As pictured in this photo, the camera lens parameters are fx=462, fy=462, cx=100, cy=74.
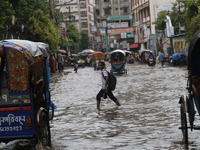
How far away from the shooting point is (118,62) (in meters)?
36.2

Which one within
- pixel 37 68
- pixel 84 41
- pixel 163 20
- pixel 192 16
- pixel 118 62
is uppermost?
pixel 163 20

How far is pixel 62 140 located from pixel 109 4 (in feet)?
370

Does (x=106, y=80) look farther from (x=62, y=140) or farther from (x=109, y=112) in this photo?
(x=62, y=140)

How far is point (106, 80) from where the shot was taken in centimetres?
1432

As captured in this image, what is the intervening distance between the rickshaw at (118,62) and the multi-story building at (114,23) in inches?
2082

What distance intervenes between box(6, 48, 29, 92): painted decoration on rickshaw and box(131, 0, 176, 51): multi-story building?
63973mm

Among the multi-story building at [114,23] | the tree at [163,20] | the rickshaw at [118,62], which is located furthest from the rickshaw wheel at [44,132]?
the multi-story building at [114,23]

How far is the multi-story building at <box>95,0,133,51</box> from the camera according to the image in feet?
321

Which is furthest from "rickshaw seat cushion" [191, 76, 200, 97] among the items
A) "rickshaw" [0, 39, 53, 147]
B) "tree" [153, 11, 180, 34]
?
"tree" [153, 11, 180, 34]

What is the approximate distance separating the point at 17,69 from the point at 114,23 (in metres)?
92.9

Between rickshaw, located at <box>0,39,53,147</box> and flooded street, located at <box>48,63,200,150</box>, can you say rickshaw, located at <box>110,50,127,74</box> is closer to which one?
flooded street, located at <box>48,63,200,150</box>

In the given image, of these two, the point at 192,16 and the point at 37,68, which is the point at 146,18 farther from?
the point at 37,68

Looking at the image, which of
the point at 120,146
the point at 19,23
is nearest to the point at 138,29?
the point at 19,23

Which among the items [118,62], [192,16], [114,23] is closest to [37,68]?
[192,16]
